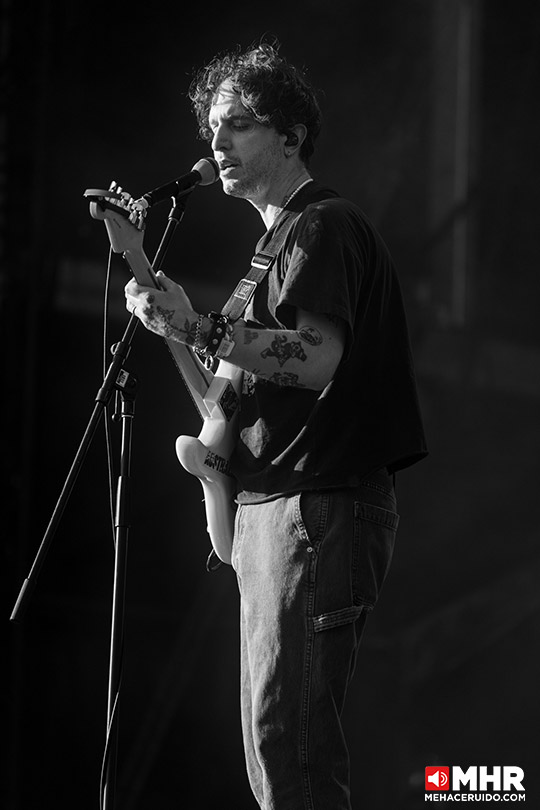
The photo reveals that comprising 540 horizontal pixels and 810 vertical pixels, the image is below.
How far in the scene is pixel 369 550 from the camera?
1.90 meters

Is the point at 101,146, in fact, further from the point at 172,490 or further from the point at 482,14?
the point at 482,14

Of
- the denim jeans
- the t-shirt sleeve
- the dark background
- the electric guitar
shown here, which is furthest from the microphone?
the dark background

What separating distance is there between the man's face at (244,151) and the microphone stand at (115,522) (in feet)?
0.43

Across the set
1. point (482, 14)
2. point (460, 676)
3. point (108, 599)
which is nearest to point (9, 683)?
point (108, 599)

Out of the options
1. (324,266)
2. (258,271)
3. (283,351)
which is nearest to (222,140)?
(258,271)

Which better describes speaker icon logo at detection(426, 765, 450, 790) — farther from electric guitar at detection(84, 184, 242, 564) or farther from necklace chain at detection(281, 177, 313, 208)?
necklace chain at detection(281, 177, 313, 208)

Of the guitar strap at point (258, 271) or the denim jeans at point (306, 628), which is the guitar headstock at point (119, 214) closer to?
the guitar strap at point (258, 271)

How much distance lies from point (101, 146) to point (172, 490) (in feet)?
4.55

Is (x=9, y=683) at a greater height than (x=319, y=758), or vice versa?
(x=9, y=683)

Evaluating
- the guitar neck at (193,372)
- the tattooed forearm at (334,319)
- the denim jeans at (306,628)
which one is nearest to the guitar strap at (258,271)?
the guitar neck at (193,372)

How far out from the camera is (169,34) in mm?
4344

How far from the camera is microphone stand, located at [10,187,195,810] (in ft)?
6.11

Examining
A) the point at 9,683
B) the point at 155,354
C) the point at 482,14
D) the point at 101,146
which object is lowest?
the point at 9,683

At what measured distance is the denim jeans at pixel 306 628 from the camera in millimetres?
1787
